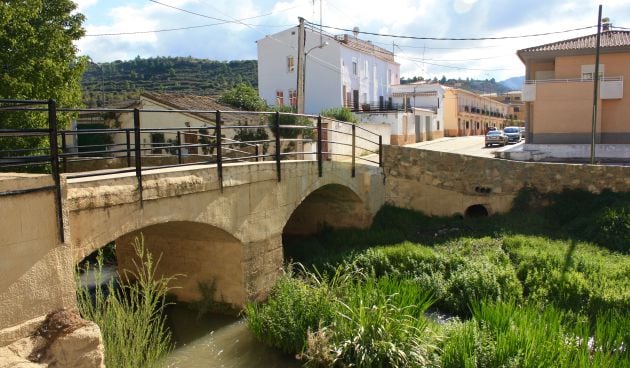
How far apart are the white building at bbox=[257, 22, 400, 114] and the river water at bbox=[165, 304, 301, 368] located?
28.0 metres

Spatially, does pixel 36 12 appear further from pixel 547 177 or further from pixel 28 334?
pixel 547 177

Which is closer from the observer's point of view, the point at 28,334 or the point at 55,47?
the point at 28,334

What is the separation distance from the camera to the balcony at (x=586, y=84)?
25.5 metres

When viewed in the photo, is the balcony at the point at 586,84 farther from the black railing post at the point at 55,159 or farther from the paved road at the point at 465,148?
the black railing post at the point at 55,159

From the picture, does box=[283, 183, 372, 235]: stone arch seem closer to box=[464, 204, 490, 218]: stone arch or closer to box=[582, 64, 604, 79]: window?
box=[464, 204, 490, 218]: stone arch

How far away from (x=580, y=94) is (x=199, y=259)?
74.8ft

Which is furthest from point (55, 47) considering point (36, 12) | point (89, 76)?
point (89, 76)

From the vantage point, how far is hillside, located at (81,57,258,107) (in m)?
53.0

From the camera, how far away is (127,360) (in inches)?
219

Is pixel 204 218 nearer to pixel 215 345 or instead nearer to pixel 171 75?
pixel 215 345

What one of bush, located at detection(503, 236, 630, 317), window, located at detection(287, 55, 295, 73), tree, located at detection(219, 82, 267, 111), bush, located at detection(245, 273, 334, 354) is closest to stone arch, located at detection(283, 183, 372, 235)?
bush, located at detection(503, 236, 630, 317)

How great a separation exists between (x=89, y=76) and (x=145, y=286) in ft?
190

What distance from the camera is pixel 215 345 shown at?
9.34 m

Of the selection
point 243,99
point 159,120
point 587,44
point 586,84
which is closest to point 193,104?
point 159,120
